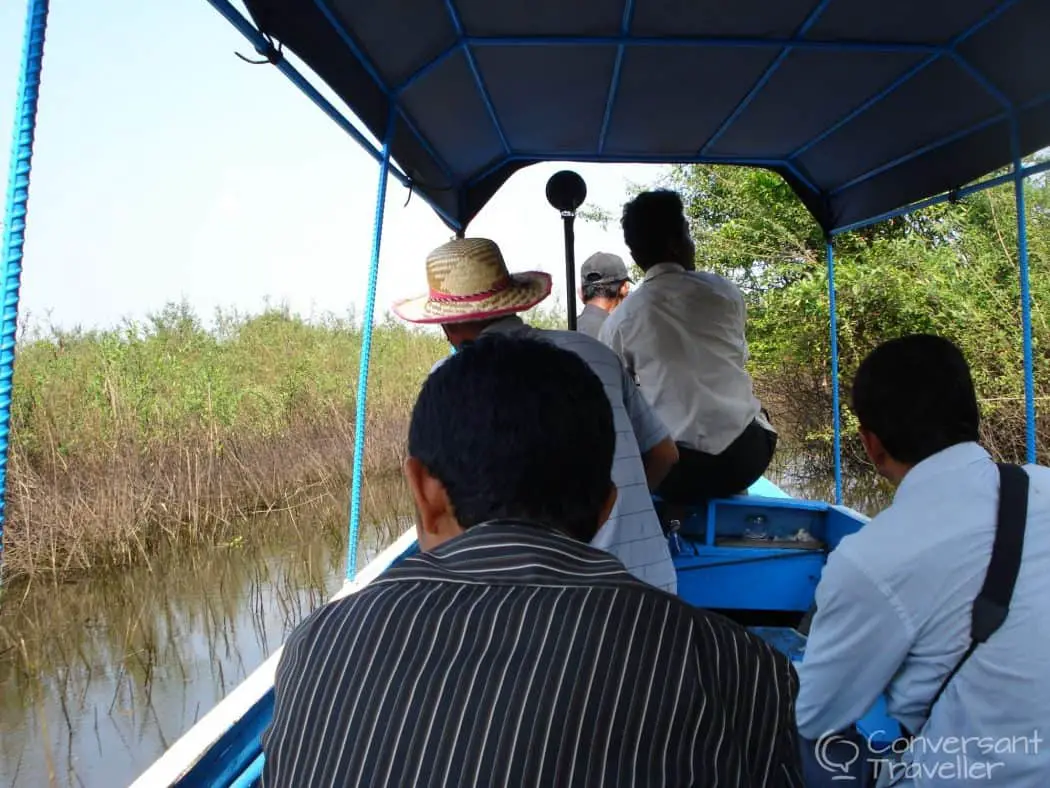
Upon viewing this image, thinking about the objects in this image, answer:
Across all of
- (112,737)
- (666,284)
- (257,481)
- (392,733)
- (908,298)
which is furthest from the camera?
(908,298)

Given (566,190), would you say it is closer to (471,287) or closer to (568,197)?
(568,197)

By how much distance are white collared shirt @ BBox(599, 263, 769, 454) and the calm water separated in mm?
3071

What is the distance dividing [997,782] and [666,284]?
1.84m

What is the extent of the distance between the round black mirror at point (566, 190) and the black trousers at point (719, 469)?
3.80ft

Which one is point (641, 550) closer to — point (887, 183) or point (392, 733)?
point (392, 733)

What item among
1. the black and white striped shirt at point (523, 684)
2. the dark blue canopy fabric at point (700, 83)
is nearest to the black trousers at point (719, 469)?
the dark blue canopy fabric at point (700, 83)

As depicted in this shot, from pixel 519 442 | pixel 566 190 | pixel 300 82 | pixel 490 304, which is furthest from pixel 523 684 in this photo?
pixel 566 190

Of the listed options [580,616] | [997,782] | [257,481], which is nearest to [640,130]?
[997,782]

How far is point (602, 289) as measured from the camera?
326 cm

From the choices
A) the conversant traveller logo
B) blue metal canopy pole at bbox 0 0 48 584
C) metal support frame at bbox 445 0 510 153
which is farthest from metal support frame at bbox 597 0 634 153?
the conversant traveller logo

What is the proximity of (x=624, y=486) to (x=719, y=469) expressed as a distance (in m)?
1.10

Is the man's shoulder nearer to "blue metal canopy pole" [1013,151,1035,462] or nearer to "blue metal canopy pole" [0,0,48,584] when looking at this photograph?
"blue metal canopy pole" [0,0,48,584]

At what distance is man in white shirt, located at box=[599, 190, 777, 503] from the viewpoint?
2.66 meters

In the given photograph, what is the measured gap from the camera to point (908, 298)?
24.9 ft
